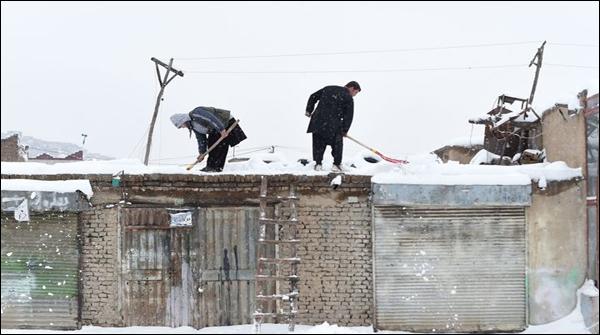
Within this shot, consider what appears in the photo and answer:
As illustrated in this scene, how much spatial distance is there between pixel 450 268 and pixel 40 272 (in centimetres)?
650

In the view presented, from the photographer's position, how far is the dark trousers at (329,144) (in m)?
8.97

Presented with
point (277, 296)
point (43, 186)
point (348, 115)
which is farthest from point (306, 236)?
point (43, 186)

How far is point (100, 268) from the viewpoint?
8.50m

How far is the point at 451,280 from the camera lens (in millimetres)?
8438

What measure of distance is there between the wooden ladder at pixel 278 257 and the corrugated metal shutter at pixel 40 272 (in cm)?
298

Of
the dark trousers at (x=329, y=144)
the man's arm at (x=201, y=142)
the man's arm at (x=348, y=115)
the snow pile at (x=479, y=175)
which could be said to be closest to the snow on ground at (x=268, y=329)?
the snow pile at (x=479, y=175)

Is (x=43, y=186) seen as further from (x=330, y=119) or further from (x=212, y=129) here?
(x=330, y=119)

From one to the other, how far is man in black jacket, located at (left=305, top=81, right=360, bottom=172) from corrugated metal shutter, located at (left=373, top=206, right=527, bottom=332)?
4.15 ft

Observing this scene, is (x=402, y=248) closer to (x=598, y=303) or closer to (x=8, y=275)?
(x=598, y=303)

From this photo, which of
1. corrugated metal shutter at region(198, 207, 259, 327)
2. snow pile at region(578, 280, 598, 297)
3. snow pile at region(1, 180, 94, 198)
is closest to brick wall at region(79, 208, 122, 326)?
snow pile at region(1, 180, 94, 198)

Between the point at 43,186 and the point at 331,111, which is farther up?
the point at 331,111

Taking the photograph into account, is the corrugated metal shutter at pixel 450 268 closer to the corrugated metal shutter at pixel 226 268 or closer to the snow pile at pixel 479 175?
the snow pile at pixel 479 175

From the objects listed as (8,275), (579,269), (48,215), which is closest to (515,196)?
(579,269)

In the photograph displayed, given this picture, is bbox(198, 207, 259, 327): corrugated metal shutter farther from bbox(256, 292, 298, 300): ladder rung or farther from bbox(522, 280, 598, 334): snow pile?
bbox(522, 280, 598, 334): snow pile
